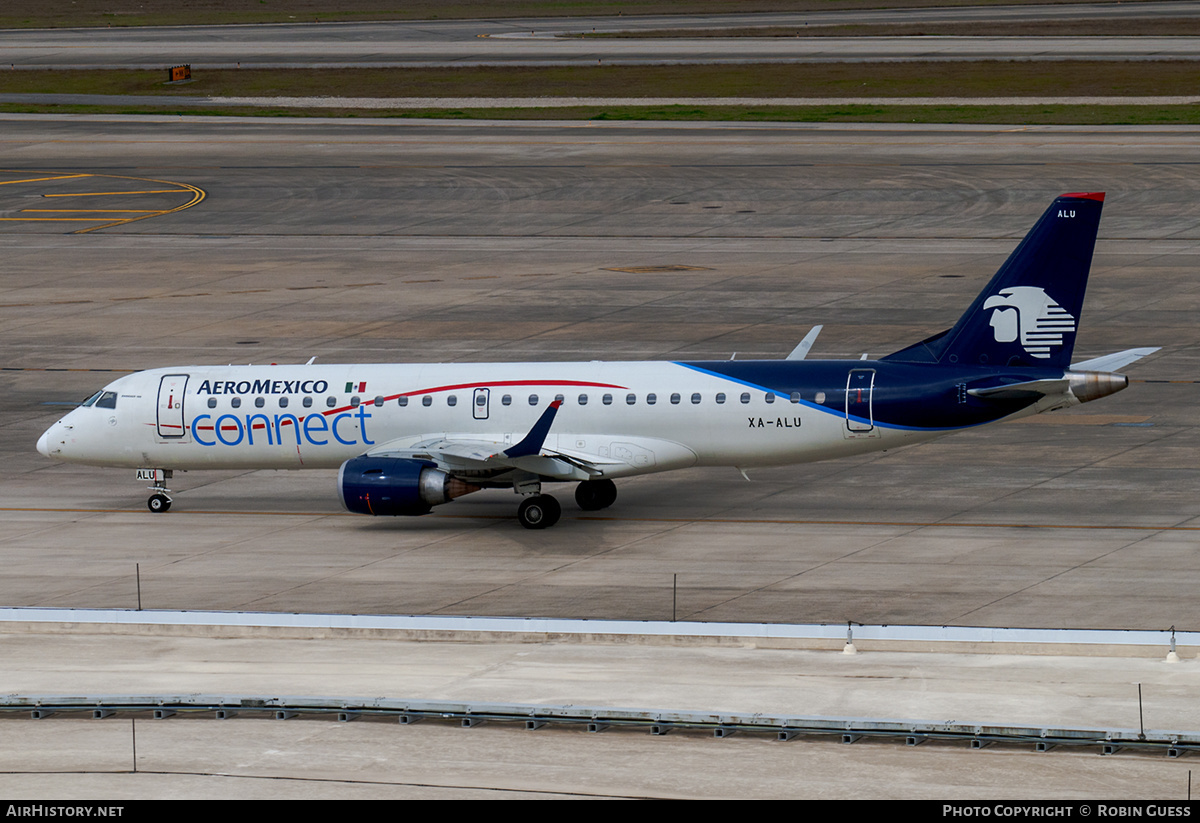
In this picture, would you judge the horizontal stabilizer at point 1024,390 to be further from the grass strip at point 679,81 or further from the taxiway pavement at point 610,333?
the grass strip at point 679,81

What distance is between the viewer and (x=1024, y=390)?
1362 inches

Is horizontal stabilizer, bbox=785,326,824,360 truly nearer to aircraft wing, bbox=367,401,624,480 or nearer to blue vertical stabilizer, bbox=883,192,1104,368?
blue vertical stabilizer, bbox=883,192,1104,368

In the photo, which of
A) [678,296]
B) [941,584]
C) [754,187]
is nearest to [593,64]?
[754,187]

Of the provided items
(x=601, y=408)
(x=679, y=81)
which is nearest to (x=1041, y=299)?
(x=601, y=408)

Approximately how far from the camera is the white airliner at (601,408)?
35.2 metres

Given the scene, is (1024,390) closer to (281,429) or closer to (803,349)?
(803,349)

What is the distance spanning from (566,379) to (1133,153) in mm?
54559

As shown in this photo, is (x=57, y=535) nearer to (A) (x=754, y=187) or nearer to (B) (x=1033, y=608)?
(B) (x=1033, y=608)

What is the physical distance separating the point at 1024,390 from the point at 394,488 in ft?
43.7

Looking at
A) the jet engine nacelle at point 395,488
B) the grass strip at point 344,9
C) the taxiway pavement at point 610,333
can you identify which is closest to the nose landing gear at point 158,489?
the taxiway pavement at point 610,333

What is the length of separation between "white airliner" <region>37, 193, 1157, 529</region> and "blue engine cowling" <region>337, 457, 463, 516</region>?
4 centimetres

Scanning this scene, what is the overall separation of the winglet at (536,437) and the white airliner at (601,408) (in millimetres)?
38

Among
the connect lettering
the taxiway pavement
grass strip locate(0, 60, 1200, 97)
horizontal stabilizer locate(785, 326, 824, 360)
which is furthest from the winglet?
grass strip locate(0, 60, 1200, 97)

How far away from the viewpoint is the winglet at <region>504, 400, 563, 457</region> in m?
34.6
